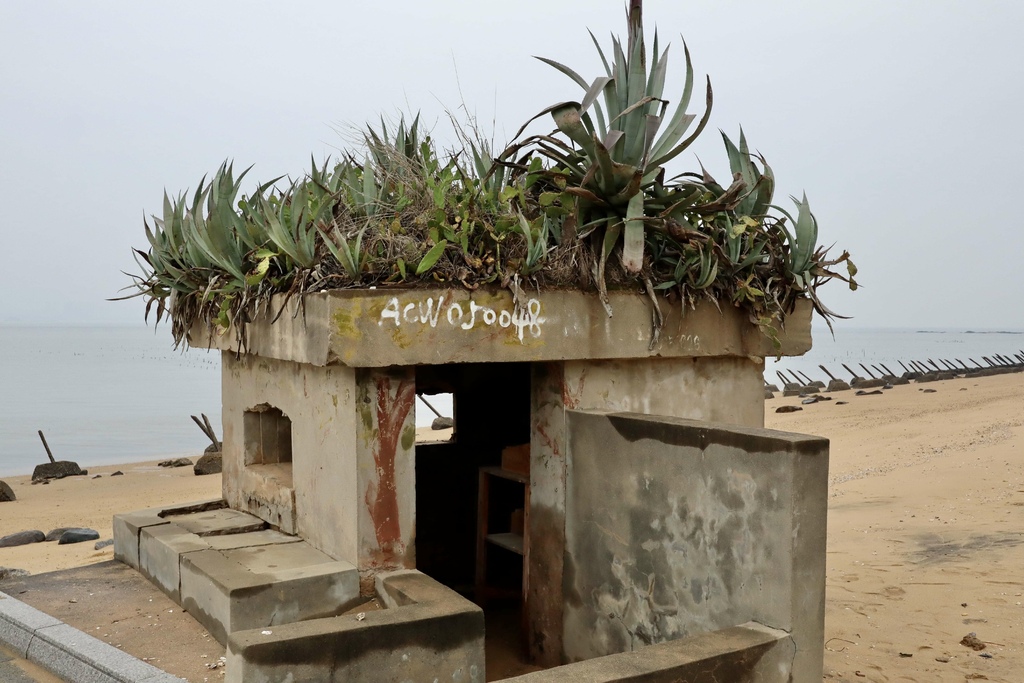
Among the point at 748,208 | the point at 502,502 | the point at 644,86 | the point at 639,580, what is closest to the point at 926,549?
the point at 502,502

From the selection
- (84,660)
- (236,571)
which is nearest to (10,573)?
(84,660)

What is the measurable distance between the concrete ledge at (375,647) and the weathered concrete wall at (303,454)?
83 cm

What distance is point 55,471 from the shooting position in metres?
19.7

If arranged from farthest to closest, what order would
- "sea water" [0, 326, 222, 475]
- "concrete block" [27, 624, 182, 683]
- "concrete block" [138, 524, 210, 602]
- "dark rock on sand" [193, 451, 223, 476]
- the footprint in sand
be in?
"sea water" [0, 326, 222, 475]
"dark rock on sand" [193, 451, 223, 476]
the footprint in sand
"concrete block" [138, 524, 210, 602]
"concrete block" [27, 624, 182, 683]

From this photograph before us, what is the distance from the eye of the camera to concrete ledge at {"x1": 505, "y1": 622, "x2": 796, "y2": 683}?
3340 millimetres

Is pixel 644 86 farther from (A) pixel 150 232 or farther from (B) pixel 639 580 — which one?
(A) pixel 150 232

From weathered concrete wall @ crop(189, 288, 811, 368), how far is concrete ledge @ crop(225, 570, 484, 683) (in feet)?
4.15

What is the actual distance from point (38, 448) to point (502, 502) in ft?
86.0

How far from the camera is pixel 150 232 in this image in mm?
6297

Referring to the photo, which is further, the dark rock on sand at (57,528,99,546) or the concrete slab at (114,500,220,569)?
the dark rock on sand at (57,528,99,546)

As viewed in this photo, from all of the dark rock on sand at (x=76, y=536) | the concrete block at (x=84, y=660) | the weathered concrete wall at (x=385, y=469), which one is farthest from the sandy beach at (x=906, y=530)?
the concrete block at (x=84, y=660)

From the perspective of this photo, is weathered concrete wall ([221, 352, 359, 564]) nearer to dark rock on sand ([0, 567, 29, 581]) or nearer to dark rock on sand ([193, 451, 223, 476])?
dark rock on sand ([0, 567, 29, 581])

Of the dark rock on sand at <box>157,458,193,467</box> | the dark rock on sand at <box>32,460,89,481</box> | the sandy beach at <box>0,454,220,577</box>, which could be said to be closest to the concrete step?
the sandy beach at <box>0,454,220,577</box>

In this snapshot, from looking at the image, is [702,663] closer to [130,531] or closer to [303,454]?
[303,454]
